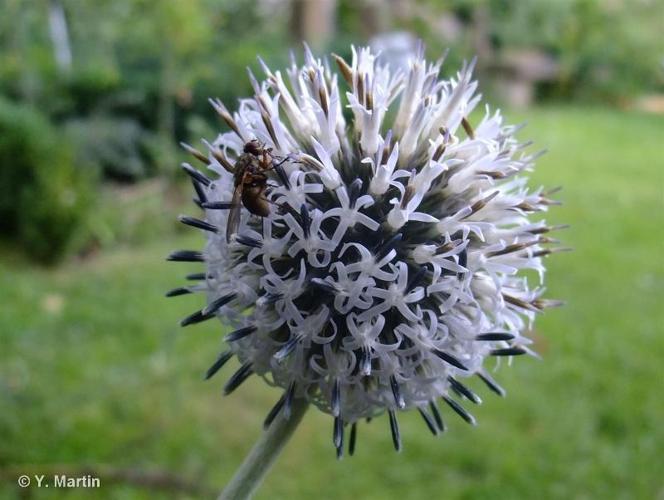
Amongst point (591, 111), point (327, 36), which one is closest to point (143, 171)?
point (327, 36)

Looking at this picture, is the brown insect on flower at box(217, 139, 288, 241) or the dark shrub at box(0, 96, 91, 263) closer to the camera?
the brown insect on flower at box(217, 139, 288, 241)

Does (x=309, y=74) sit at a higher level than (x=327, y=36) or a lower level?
higher

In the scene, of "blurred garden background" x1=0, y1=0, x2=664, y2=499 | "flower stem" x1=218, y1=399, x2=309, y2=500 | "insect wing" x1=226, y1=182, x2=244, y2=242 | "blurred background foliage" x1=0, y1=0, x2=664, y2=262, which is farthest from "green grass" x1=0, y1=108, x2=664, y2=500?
"insect wing" x1=226, y1=182, x2=244, y2=242

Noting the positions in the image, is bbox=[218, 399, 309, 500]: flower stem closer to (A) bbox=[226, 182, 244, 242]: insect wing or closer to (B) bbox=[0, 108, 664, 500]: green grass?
(A) bbox=[226, 182, 244, 242]: insect wing

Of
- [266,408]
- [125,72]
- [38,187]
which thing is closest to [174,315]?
[266,408]

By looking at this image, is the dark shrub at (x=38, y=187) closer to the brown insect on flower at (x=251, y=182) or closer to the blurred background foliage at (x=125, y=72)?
the blurred background foliage at (x=125, y=72)

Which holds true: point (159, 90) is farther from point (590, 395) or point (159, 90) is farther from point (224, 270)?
point (224, 270)
